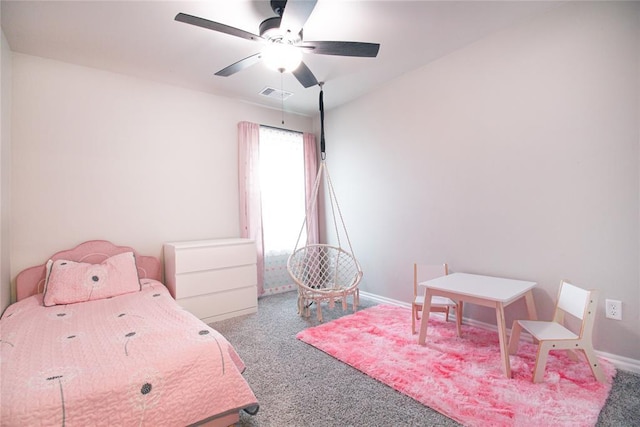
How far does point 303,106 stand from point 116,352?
134 inches

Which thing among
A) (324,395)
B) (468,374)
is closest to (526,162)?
(468,374)

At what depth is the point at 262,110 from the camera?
3.90 metres

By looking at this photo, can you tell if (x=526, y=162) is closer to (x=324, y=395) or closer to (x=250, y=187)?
(x=324, y=395)

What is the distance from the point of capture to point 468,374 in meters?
1.84

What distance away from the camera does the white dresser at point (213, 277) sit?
2799mm

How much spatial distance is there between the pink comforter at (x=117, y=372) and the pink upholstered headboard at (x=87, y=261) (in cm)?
66

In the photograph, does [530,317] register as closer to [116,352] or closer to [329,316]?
[329,316]

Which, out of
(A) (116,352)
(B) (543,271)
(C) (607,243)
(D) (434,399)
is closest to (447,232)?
(B) (543,271)

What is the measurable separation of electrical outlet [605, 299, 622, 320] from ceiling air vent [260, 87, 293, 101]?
3.41 meters

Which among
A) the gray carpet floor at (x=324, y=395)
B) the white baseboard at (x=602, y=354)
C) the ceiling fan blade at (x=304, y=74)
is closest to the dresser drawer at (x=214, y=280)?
the gray carpet floor at (x=324, y=395)

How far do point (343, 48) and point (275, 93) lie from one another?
1.72 metres

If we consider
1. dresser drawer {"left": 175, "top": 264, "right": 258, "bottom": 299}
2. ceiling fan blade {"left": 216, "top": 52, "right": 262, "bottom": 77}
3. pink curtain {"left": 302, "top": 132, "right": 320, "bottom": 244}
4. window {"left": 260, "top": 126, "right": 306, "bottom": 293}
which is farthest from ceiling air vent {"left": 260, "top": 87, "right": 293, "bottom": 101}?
dresser drawer {"left": 175, "top": 264, "right": 258, "bottom": 299}

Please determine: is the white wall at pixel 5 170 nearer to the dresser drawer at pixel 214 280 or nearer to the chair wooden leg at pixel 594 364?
the dresser drawer at pixel 214 280

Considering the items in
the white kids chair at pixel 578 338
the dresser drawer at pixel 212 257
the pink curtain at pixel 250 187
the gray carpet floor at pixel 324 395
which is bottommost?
the gray carpet floor at pixel 324 395
